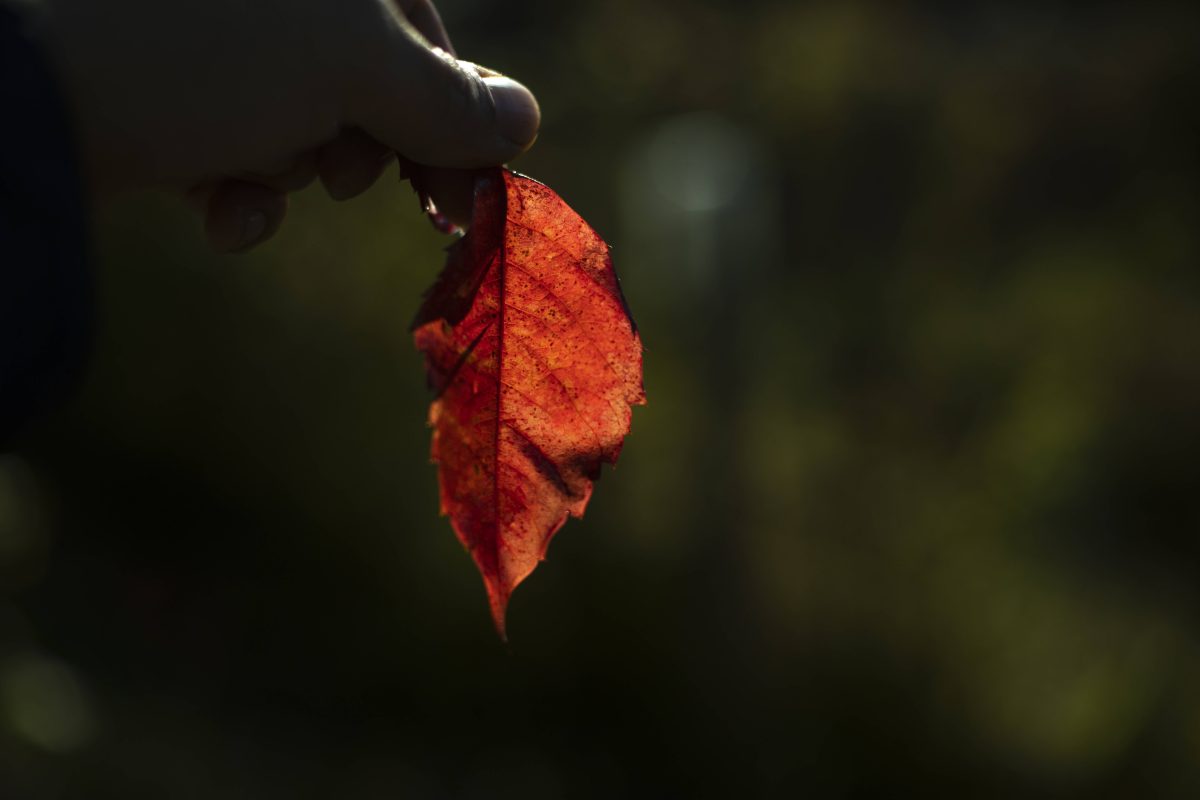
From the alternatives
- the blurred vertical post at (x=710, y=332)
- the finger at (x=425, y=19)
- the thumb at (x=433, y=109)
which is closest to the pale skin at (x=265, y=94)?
the thumb at (x=433, y=109)

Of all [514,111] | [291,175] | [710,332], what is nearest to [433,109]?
[514,111]

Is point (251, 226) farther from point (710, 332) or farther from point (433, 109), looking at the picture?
point (710, 332)

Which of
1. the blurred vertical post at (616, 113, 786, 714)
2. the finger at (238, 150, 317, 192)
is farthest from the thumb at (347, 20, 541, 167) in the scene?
the blurred vertical post at (616, 113, 786, 714)

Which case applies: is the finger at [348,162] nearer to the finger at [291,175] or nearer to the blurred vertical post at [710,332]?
the finger at [291,175]

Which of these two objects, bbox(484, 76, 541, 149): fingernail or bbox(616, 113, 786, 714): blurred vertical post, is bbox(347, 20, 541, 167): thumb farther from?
bbox(616, 113, 786, 714): blurred vertical post

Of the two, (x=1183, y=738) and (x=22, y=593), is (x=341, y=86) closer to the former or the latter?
(x=1183, y=738)

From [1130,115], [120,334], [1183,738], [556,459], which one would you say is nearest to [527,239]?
[556,459]
